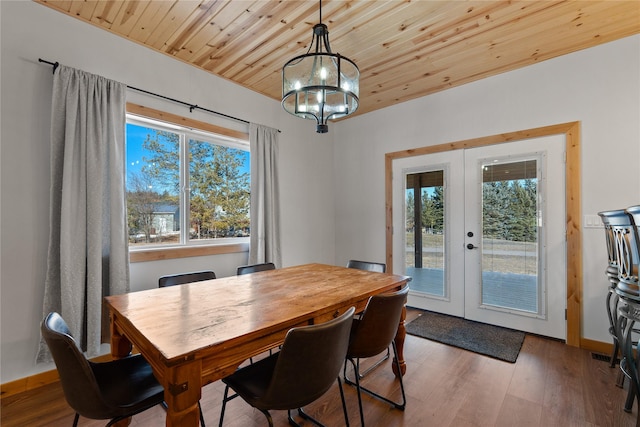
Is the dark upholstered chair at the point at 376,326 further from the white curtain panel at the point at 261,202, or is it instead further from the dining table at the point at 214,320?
the white curtain panel at the point at 261,202

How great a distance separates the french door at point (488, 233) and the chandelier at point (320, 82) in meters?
2.17

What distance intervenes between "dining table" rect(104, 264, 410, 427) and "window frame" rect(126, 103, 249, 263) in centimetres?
97

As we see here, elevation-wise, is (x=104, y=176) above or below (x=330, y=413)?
above

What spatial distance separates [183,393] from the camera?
3.30 feet

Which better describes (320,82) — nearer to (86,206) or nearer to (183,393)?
(183,393)

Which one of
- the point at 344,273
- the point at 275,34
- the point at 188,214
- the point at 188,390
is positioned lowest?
the point at 188,390

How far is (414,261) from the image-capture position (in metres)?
3.78

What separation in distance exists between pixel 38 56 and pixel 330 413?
3.24 m

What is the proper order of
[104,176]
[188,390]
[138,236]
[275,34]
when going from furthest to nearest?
[138,236] < [275,34] < [104,176] < [188,390]

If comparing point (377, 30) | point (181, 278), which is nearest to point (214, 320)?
point (181, 278)

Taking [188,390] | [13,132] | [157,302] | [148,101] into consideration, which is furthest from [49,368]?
[148,101]

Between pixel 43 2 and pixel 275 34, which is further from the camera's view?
pixel 275 34

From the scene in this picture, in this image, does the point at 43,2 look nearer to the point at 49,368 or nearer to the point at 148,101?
the point at 148,101

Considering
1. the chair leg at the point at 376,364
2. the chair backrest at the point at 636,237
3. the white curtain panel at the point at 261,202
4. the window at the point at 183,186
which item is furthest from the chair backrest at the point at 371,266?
the chair backrest at the point at 636,237
